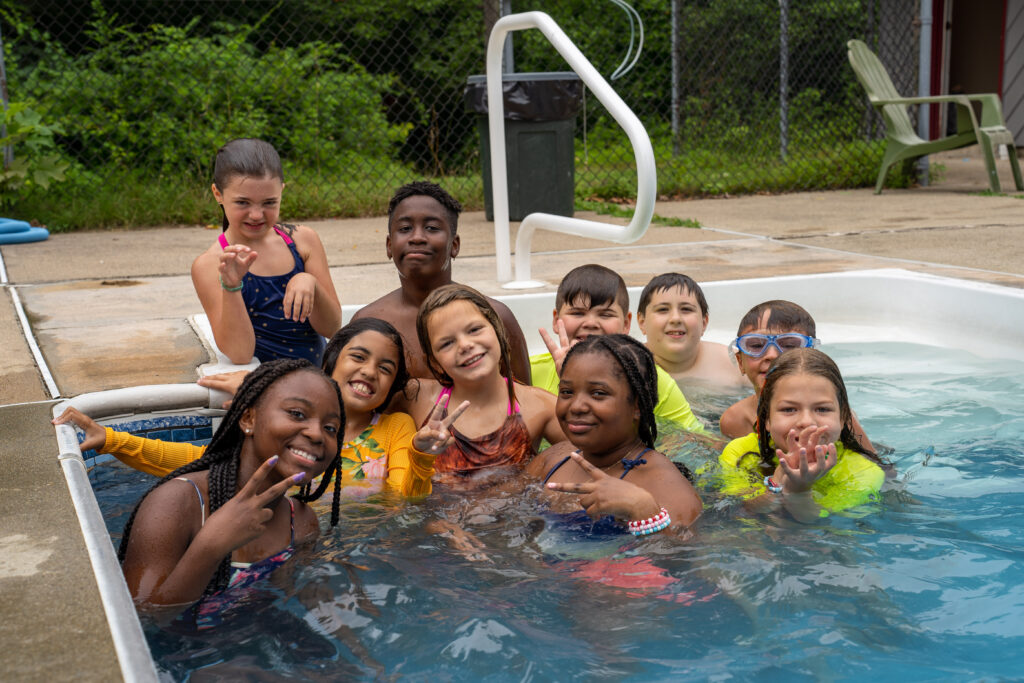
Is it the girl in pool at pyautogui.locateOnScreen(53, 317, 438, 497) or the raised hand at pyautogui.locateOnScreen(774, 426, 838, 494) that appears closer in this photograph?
the raised hand at pyautogui.locateOnScreen(774, 426, 838, 494)

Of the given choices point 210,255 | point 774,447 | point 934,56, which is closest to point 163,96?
point 210,255

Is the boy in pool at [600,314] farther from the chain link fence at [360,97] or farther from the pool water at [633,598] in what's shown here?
the chain link fence at [360,97]

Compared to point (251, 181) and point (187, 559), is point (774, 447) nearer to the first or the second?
point (187, 559)

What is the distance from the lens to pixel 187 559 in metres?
2.22

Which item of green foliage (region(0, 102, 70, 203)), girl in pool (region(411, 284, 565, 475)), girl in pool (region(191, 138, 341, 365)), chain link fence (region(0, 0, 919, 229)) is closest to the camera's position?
girl in pool (region(411, 284, 565, 475))

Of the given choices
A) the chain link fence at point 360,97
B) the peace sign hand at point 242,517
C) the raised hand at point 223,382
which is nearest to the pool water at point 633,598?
the peace sign hand at point 242,517

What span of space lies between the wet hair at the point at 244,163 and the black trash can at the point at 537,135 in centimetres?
460

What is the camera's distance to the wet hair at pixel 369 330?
3.23 m

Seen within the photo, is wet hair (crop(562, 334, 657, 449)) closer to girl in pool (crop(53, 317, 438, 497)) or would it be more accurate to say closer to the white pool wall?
girl in pool (crop(53, 317, 438, 497))

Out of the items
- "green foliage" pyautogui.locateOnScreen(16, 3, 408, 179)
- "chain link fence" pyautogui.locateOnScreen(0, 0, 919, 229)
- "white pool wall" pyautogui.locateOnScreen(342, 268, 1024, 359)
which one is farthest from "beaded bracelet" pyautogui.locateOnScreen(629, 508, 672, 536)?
"green foliage" pyautogui.locateOnScreen(16, 3, 408, 179)

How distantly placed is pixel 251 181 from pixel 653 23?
1186 cm

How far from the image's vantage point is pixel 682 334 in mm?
4117

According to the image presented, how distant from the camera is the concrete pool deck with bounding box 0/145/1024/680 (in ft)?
6.07

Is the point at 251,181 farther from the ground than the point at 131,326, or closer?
farther from the ground
